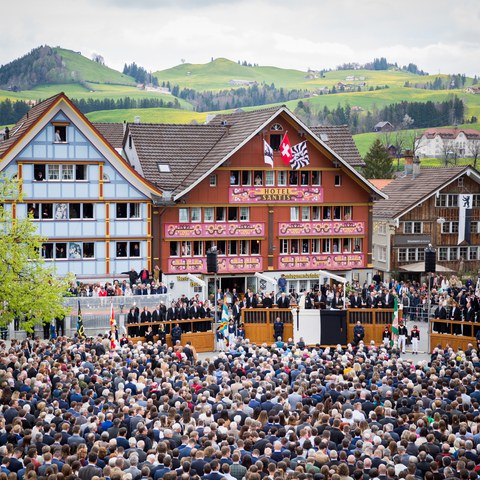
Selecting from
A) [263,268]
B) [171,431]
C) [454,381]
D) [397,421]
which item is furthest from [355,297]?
[171,431]

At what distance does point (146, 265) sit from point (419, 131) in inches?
5783

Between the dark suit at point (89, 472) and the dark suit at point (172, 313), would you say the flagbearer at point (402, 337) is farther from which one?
the dark suit at point (89, 472)

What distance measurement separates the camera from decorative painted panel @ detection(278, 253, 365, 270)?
58.5m

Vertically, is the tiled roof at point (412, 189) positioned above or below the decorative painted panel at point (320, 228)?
above

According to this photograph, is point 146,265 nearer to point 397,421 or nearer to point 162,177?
point 162,177

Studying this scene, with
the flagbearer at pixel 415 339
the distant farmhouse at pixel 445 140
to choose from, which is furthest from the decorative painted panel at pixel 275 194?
the distant farmhouse at pixel 445 140

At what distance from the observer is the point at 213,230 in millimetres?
56781

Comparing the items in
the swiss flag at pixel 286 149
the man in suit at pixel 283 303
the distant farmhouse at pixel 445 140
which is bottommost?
the man in suit at pixel 283 303

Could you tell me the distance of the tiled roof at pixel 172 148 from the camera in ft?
192

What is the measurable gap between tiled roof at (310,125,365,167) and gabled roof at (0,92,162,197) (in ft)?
54.9

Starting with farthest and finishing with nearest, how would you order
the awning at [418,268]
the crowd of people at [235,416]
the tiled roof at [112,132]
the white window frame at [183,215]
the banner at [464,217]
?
1. the tiled roof at [112,132]
2. the banner at [464,217]
3. the awning at [418,268]
4. the white window frame at [183,215]
5. the crowd of people at [235,416]

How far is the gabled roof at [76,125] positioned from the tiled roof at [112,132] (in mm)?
30623

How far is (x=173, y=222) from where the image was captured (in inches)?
2206

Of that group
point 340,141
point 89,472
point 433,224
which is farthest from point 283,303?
point 89,472
